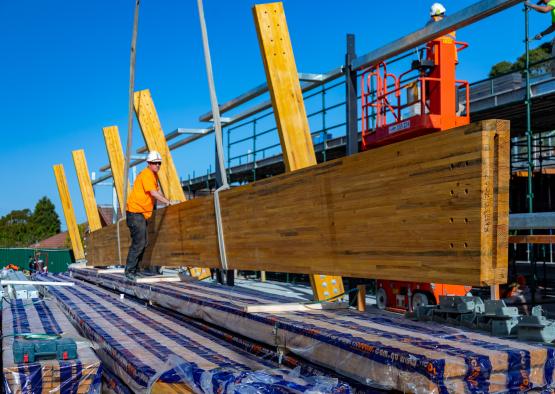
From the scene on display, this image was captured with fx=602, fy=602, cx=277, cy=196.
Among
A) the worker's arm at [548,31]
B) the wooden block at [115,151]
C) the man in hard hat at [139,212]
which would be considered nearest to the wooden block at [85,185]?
the wooden block at [115,151]

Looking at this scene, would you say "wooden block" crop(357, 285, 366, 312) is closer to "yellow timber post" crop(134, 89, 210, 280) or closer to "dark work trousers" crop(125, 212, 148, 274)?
"dark work trousers" crop(125, 212, 148, 274)

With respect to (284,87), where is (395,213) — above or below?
below

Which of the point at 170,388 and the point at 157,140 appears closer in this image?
the point at 170,388

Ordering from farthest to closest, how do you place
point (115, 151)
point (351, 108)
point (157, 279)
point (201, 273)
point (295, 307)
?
point (115, 151) → point (201, 273) → point (157, 279) → point (351, 108) → point (295, 307)

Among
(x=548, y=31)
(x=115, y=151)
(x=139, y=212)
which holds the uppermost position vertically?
(x=548, y=31)

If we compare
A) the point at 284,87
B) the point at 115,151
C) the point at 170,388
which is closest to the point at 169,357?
the point at 170,388

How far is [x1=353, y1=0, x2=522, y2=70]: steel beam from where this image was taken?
11.6ft

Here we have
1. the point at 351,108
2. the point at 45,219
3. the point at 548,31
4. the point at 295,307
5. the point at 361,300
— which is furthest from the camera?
the point at 45,219

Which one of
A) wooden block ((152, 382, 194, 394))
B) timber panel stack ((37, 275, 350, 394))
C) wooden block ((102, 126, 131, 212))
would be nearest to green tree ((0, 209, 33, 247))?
wooden block ((102, 126, 131, 212))

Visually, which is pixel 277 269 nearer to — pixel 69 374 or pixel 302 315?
pixel 302 315

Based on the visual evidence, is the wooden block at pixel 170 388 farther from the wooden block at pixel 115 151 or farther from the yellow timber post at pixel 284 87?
the wooden block at pixel 115 151

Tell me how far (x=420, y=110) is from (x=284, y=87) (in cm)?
519

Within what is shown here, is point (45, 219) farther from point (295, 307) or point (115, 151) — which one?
point (295, 307)

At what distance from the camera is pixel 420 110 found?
9547mm
